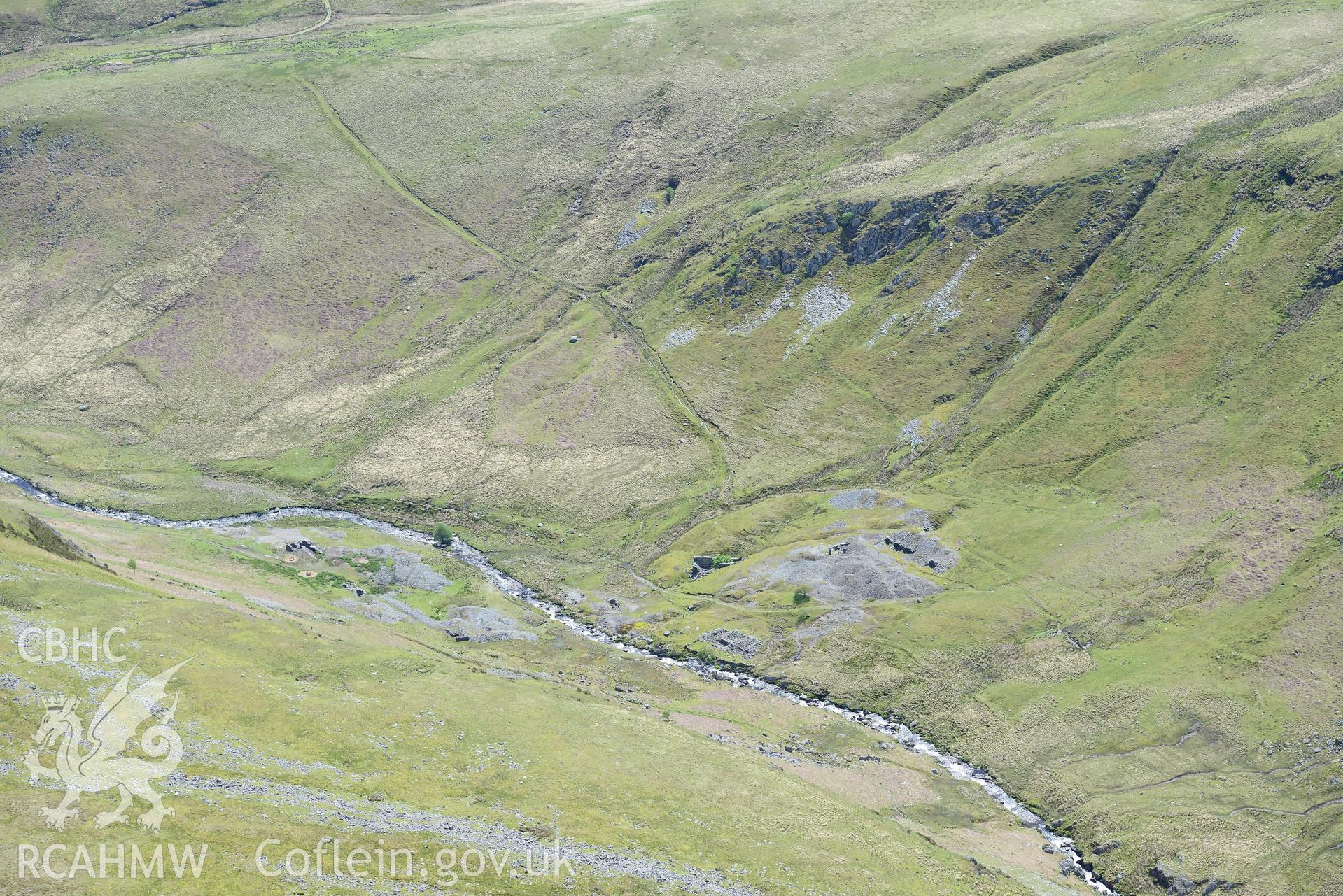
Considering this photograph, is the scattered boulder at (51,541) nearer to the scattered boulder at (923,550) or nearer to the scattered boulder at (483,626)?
the scattered boulder at (483,626)

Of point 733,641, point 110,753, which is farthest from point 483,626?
point 110,753

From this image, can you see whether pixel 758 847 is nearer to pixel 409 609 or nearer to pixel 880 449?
pixel 409 609

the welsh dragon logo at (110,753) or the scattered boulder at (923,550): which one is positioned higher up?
the welsh dragon logo at (110,753)

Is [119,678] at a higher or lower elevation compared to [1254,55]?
lower

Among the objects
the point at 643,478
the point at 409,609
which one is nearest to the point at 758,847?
the point at 409,609

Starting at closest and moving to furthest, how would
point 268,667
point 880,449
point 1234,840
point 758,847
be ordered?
point 758,847
point 1234,840
point 268,667
point 880,449

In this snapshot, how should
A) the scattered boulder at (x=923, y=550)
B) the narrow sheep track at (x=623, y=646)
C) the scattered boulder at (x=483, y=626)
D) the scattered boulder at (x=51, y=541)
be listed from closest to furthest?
the narrow sheep track at (x=623, y=646) → the scattered boulder at (x=51, y=541) → the scattered boulder at (x=483, y=626) → the scattered boulder at (x=923, y=550)

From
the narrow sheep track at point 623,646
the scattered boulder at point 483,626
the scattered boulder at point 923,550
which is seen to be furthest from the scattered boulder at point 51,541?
the scattered boulder at point 923,550
